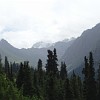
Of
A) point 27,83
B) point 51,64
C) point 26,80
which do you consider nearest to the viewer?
point 27,83

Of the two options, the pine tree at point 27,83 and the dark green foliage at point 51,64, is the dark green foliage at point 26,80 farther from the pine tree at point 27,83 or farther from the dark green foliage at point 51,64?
the dark green foliage at point 51,64

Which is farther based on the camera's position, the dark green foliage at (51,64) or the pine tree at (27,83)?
the dark green foliage at (51,64)

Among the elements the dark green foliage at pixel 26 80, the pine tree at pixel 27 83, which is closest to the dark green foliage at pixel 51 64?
the dark green foliage at pixel 26 80

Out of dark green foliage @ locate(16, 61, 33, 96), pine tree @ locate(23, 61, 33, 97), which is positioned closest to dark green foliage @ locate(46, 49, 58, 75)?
dark green foliage @ locate(16, 61, 33, 96)

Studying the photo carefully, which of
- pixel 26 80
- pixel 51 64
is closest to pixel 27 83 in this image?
pixel 26 80

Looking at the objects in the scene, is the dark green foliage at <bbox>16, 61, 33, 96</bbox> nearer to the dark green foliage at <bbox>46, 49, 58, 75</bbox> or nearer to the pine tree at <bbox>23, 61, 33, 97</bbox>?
the pine tree at <bbox>23, 61, 33, 97</bbox>

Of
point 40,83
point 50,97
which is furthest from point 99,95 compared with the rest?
point 40,83

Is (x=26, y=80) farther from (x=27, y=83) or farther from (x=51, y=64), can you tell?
(x=51, y=64)

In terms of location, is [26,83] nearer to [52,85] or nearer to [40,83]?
[52,85]

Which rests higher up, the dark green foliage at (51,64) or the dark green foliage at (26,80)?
the dark green foliage at (51,64)

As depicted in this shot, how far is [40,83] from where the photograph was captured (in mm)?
128375

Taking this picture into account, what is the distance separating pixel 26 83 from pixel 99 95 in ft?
82.7

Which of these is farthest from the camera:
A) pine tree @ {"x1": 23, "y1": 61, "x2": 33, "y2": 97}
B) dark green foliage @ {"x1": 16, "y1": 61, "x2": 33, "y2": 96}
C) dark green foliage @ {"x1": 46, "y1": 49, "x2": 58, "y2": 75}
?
dark green foliage @ {"x1": 46, "y1": 49, "x2": 58, "y2": 75}

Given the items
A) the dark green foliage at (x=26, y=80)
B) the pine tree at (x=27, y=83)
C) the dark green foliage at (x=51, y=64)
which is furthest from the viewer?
the dark green foliage at (x=51, y=64)
